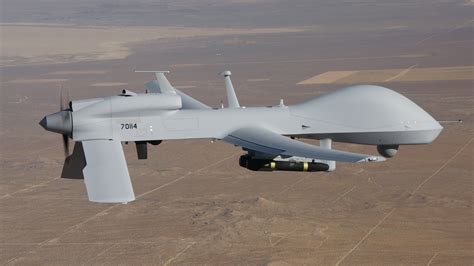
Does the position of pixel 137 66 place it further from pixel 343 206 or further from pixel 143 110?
pixel 143 110

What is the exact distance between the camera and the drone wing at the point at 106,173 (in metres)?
39.6

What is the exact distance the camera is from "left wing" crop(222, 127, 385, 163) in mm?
40688

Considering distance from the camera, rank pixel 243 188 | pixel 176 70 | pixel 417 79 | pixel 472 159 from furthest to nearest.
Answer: pixel 176 70, pixel 417 79, pixel 472 159, pixel 243 188

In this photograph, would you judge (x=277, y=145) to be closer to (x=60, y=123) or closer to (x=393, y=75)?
(x=60, y=123)

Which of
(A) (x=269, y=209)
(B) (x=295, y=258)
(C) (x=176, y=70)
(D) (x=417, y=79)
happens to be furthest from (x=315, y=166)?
(C) (x=176, y=70)

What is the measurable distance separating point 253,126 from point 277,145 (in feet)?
8.14

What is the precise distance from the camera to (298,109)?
148 ft

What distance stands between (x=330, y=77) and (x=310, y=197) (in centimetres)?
8242

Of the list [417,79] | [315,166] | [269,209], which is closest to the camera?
[315,166]

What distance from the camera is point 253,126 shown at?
44.6 m

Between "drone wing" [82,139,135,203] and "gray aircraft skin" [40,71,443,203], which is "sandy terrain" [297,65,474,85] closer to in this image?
"gray aircraft skin" [40,71,443,203]

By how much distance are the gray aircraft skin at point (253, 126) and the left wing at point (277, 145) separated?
1.6 inches

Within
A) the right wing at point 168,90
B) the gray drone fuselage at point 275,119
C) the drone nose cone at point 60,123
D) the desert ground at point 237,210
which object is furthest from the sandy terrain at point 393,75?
the drone nose cone at point 60,123


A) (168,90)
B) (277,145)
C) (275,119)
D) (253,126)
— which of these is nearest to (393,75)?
(168,90)
